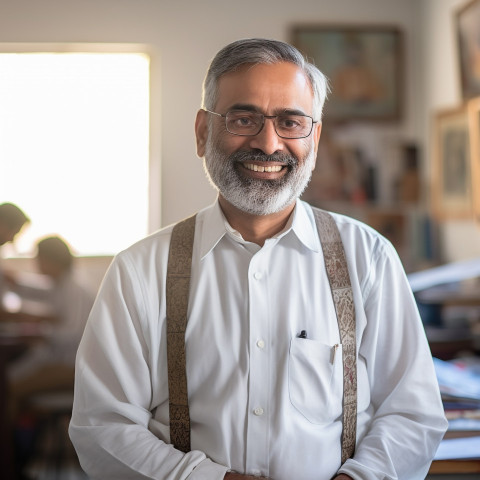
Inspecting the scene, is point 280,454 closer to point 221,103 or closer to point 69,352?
point 221,103

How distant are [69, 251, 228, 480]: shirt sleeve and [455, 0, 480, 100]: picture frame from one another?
280 centimetres

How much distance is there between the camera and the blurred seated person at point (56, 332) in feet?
14.5

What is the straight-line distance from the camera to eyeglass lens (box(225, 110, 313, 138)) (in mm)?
1548

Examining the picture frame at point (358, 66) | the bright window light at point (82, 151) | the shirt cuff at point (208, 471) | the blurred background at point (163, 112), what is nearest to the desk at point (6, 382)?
the blurred background at point (163, 112)

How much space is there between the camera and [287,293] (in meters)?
1.59

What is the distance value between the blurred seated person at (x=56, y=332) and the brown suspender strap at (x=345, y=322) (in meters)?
2.96

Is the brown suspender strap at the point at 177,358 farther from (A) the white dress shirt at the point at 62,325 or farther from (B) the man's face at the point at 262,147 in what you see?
(A) the white dress shirt at the point at 62,325

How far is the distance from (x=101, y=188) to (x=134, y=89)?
2.35ft

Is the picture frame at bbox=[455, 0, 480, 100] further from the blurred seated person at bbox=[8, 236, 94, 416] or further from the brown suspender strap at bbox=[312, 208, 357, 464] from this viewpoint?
the blurred seated person at bbox=[8, 236, 94, 416]

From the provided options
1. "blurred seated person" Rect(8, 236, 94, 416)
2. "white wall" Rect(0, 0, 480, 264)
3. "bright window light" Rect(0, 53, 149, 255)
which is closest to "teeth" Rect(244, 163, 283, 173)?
"blurred seated person" Rect(8, 236, 94, 416)

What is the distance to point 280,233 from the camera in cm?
164

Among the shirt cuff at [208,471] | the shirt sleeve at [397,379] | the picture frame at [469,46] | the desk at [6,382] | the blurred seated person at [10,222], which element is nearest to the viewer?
the shirt cuff at [208,471]

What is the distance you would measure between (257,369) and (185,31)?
3.67m

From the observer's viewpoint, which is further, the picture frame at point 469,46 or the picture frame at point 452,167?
the picture frame at point 452,167
